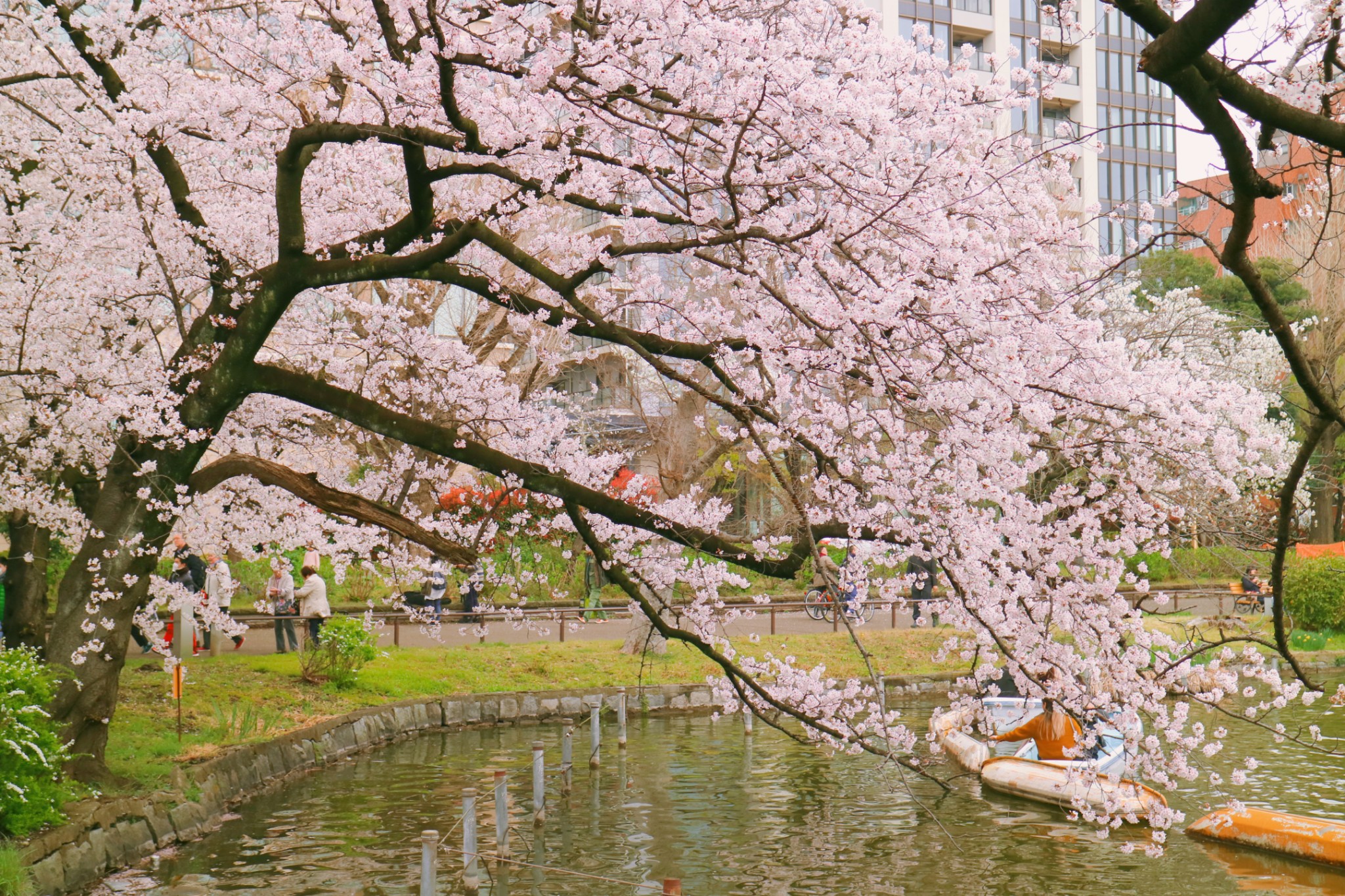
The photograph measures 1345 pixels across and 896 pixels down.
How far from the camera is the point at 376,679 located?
60.4 feet

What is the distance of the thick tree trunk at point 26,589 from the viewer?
1446 cm

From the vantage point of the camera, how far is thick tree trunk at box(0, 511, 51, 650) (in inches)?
569

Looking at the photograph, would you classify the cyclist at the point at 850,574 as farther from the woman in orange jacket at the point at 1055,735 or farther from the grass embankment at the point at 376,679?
the woman in orange jacket at the point at 1055,735

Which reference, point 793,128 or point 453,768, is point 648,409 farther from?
point 793,128

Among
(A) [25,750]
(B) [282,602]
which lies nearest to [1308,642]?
(B) [282,602]

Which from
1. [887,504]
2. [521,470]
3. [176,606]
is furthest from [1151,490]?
[176,606]

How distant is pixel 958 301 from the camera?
7629 millimetres

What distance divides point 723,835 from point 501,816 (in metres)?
2.77

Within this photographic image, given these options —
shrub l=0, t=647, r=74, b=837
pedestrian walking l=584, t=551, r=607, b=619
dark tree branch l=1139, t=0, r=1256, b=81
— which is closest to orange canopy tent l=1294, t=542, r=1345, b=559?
pedestrian walking l=584, t=551, r=607, b=619

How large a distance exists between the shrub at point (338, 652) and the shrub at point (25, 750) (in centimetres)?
793

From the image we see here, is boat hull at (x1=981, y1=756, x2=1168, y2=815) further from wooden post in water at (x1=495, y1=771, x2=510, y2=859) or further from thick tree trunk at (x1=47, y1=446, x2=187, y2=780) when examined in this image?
thick tree trunk at (x1=47, y1=446, x2=187, y2=780)

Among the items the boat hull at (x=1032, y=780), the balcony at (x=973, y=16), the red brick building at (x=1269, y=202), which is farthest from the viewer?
the balcony at (x=973, y=16)

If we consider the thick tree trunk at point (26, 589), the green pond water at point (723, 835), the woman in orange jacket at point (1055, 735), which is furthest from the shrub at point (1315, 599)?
the thick tree trunk at point (26, 589)

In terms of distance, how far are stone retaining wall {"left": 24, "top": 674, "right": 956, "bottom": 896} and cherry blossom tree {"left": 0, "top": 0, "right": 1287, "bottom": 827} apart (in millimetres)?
794
